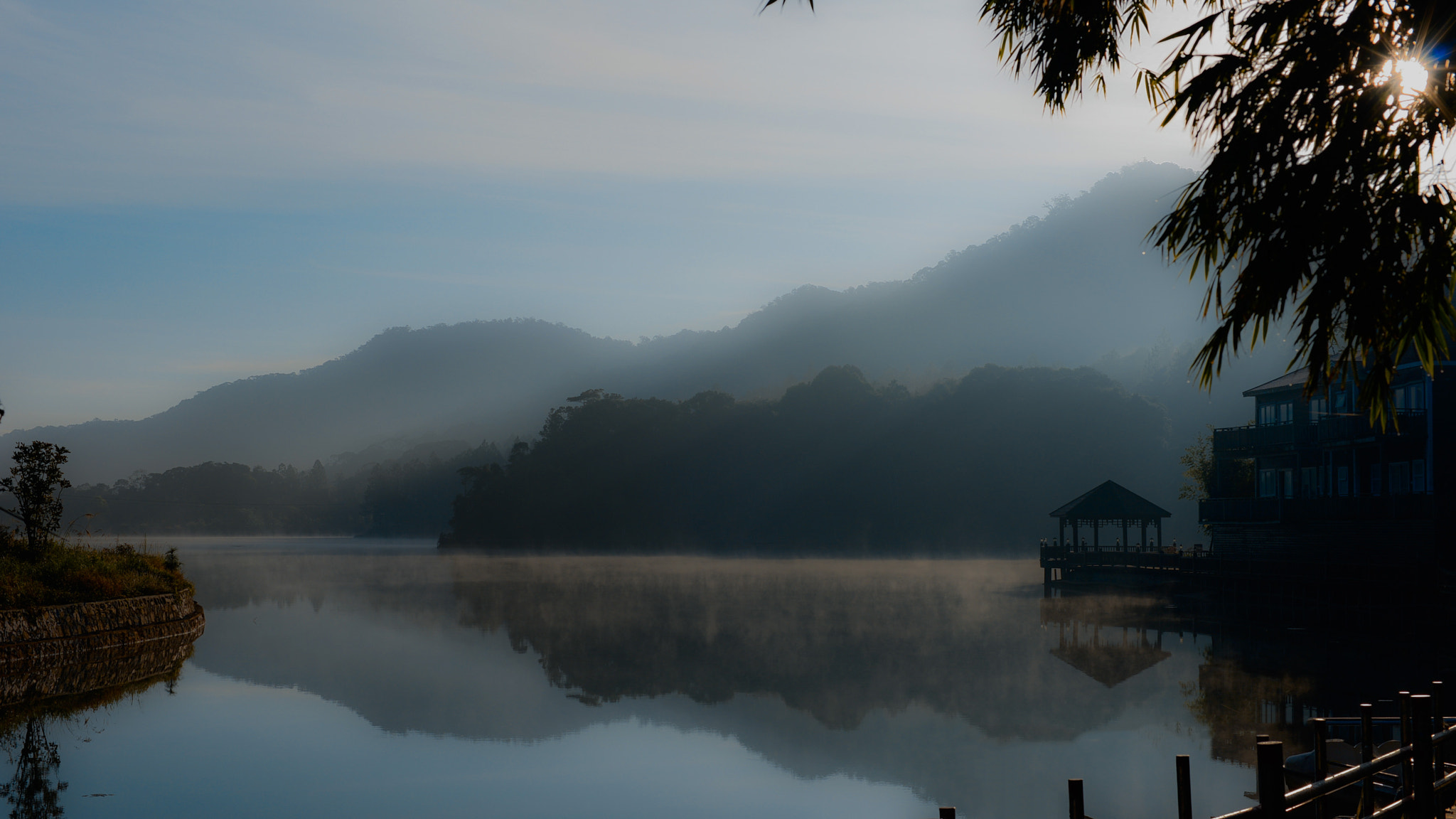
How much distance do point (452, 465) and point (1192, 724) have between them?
578ft

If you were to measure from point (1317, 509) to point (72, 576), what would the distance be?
130 ft

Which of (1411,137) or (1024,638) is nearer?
(1411,137)

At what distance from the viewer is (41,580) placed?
24.2 meters

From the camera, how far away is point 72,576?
24812mm

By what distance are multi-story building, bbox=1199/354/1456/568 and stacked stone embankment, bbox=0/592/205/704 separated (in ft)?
111

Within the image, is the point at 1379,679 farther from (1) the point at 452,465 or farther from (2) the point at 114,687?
(1) the point at 452,465

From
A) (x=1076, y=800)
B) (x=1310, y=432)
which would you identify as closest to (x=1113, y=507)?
(x=1310, y=432)

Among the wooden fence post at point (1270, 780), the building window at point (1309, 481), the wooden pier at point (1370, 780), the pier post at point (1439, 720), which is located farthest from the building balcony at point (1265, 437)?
the wooden fence post at point (1270, 780)

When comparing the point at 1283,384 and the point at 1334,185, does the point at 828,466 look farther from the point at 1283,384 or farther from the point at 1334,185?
the point at 1334,185

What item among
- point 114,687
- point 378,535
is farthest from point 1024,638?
point 378,535

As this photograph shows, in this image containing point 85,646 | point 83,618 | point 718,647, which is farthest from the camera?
point 718,647

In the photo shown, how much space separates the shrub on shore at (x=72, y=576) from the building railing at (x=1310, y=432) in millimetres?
37270

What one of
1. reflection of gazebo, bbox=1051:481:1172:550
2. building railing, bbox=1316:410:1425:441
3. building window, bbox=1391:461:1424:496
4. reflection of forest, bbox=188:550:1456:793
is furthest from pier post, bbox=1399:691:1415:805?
reflection of gazebo, bbox=1051:481:1172:550

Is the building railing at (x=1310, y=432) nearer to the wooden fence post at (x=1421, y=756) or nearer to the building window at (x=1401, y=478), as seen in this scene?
the building window at (x=1401, y=478)
